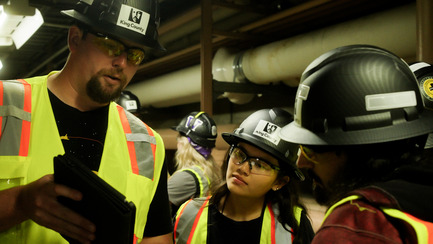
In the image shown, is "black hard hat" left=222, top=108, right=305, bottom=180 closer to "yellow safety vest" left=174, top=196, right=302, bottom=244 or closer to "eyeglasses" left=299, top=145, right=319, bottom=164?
"yellow safety vest" left=174, top=196, right=302, bottom=244

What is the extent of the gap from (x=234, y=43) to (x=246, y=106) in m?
1.15

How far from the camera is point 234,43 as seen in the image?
431 centimetres

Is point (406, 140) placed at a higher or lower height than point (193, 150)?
higher

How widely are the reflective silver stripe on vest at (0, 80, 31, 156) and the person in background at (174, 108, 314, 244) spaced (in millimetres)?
996

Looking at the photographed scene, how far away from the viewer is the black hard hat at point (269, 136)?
1892 mm

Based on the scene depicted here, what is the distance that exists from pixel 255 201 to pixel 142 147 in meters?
0.75

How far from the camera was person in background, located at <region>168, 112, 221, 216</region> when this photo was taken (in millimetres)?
2720

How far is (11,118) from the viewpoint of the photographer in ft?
4.06

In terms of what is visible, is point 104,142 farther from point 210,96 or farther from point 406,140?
point 210,96

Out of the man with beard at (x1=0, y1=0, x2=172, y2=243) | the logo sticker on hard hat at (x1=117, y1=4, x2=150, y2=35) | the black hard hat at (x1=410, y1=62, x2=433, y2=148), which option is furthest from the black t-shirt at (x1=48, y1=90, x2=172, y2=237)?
the black hard hat at (x1=410, y1=62, x2=433, y2=148)

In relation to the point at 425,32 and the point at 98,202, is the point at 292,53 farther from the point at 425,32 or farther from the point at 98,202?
the point at 98,202

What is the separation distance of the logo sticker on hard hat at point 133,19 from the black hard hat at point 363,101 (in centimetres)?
81

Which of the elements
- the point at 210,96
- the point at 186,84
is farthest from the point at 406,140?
the point at 186,84


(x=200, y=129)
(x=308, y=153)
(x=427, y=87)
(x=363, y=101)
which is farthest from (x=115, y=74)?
(x=200, y=129)
